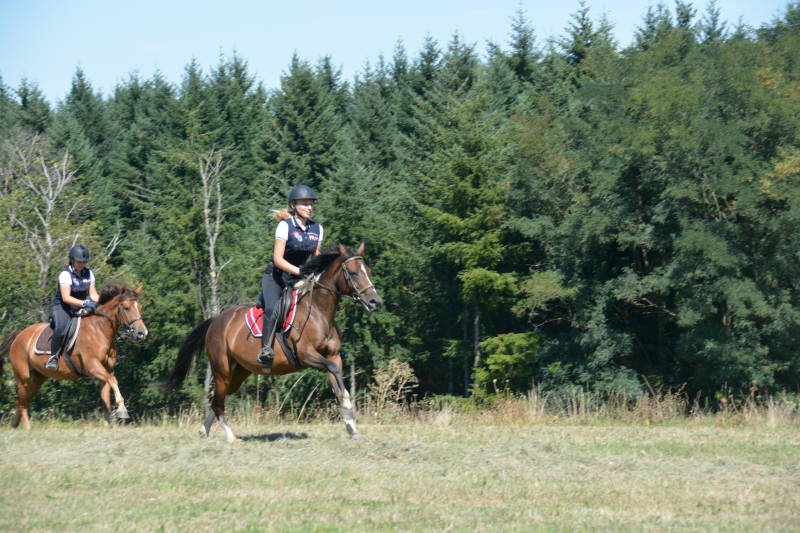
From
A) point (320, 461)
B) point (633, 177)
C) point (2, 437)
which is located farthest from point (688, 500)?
point (633, 177)

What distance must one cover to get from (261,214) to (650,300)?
1793 centimetres

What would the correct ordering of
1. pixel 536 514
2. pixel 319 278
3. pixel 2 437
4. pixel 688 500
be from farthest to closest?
pixel 2 437
pixel 319 278
pixel 688 500
pixel 536 514

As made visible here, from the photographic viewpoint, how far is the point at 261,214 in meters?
43.2

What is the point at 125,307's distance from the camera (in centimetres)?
1691

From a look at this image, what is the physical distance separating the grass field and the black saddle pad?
113 inches

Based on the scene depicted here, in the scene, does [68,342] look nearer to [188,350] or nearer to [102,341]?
[102,341]

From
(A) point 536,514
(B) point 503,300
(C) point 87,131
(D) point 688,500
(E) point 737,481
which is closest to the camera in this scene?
(A) point 536,514

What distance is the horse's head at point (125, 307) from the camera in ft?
54.8

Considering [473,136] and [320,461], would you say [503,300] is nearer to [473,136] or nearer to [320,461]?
[473,136]

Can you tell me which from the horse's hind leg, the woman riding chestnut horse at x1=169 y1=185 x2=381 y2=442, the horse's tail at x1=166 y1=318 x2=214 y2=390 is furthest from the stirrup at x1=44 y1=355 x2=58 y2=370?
the woman riding chestnut horse at x1=169 y1=185 x2=381 y2=442

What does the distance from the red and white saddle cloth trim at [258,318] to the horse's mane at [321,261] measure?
0.33 metres

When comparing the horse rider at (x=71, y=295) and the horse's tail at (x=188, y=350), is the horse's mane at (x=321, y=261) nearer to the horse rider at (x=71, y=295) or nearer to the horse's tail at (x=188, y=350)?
the horse's tail at (x=188, y=350)

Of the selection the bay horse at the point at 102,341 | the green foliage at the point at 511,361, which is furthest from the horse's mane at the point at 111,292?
the green foliage at the point at 511,361

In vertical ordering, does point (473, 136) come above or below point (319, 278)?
above
